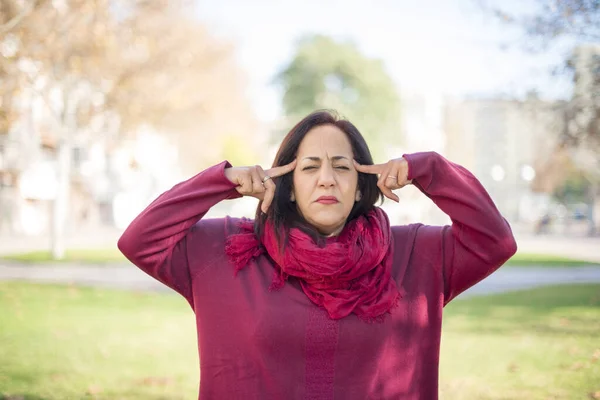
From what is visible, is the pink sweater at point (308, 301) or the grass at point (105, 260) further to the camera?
the grass at point (105, 260)

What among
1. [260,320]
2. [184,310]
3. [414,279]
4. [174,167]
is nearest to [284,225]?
[260,320]

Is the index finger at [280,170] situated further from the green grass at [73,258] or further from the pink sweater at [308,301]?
the green grass at [73,258]

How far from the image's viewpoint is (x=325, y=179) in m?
3.02

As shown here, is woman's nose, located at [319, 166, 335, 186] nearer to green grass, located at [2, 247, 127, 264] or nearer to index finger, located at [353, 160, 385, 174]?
index finger, located at [353, 160, 385, 174]

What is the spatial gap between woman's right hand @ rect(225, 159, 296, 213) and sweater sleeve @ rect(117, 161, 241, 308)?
0.04 meters

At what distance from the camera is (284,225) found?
305 centimetres

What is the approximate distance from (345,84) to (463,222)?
168 ft

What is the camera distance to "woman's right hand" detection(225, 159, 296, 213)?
121 inches

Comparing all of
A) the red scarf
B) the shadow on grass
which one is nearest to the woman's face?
the red scarf

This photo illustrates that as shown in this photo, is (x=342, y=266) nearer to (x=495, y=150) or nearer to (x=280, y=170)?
(x=280, y=170)

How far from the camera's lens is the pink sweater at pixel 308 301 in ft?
9.41

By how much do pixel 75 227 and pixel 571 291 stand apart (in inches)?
1611

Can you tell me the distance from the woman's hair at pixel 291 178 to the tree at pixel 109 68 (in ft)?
45.2

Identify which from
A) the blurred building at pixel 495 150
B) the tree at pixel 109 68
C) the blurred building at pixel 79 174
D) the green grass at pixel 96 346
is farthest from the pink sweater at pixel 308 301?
the blurred building at pixel 495 150
